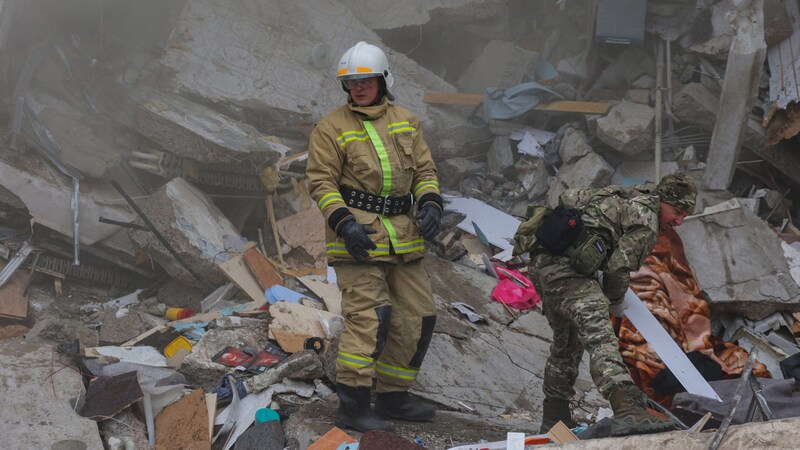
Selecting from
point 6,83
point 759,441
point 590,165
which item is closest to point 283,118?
point 6,83

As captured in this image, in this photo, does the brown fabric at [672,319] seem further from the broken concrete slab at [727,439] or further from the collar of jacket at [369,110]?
the collar of jacket at [369,110]

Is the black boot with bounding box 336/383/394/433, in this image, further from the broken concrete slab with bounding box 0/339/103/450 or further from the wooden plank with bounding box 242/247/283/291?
the wooden plank with bounding box 242/247/283/291

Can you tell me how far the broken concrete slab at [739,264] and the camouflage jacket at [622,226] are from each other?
2650 mm

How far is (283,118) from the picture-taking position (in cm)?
802

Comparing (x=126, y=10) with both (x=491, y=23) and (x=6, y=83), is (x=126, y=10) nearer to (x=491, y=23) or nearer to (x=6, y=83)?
(x=6, y=83)

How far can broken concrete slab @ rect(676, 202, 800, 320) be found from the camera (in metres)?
6.41

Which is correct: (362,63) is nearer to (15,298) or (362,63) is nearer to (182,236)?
(182,236)

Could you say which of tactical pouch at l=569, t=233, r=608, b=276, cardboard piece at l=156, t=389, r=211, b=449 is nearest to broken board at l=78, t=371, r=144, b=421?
cardboard piece at l=156, t=389, r=211, b=449

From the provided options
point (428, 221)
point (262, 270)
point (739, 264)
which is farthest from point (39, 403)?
point (739, 264)

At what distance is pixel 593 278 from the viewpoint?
4031 millimetres

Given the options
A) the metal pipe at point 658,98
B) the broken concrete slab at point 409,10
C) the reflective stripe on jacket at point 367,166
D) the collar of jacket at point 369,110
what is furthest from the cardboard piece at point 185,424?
the broken concrete slab at point 409,10

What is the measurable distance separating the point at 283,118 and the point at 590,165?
3.03 metres

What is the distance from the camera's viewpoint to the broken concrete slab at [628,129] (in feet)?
27.3

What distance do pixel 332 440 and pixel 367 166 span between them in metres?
1.29
